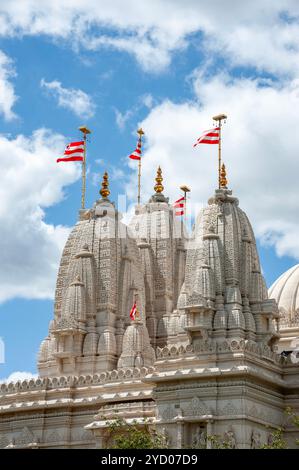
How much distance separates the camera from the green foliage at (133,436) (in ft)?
144

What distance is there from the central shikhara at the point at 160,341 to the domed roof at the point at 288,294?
6.59 m

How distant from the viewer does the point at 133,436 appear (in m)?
44.9

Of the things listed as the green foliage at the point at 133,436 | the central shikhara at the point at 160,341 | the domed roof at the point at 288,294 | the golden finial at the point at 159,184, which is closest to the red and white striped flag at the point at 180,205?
the central shikhara at the point at 160,341

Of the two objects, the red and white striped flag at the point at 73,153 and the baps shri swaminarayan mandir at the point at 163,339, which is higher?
the red and white striped flag at the point at 73,153

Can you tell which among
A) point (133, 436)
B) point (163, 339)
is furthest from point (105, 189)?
point (133, 436)

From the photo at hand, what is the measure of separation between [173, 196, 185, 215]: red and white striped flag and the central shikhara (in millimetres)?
610

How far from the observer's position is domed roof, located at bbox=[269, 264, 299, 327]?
65438 millimetres

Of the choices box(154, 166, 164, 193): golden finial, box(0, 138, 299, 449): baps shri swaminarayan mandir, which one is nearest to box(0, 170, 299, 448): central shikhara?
box(0, 138, 299, 449): baps shri swaminarayan mandir

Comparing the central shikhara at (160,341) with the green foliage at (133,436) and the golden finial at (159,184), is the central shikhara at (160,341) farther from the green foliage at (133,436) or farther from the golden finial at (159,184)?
the golden finial at (159,184)

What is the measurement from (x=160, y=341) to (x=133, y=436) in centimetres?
1878

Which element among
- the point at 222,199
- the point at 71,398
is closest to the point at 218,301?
the point at 222,199

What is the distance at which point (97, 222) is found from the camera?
2571 inches
